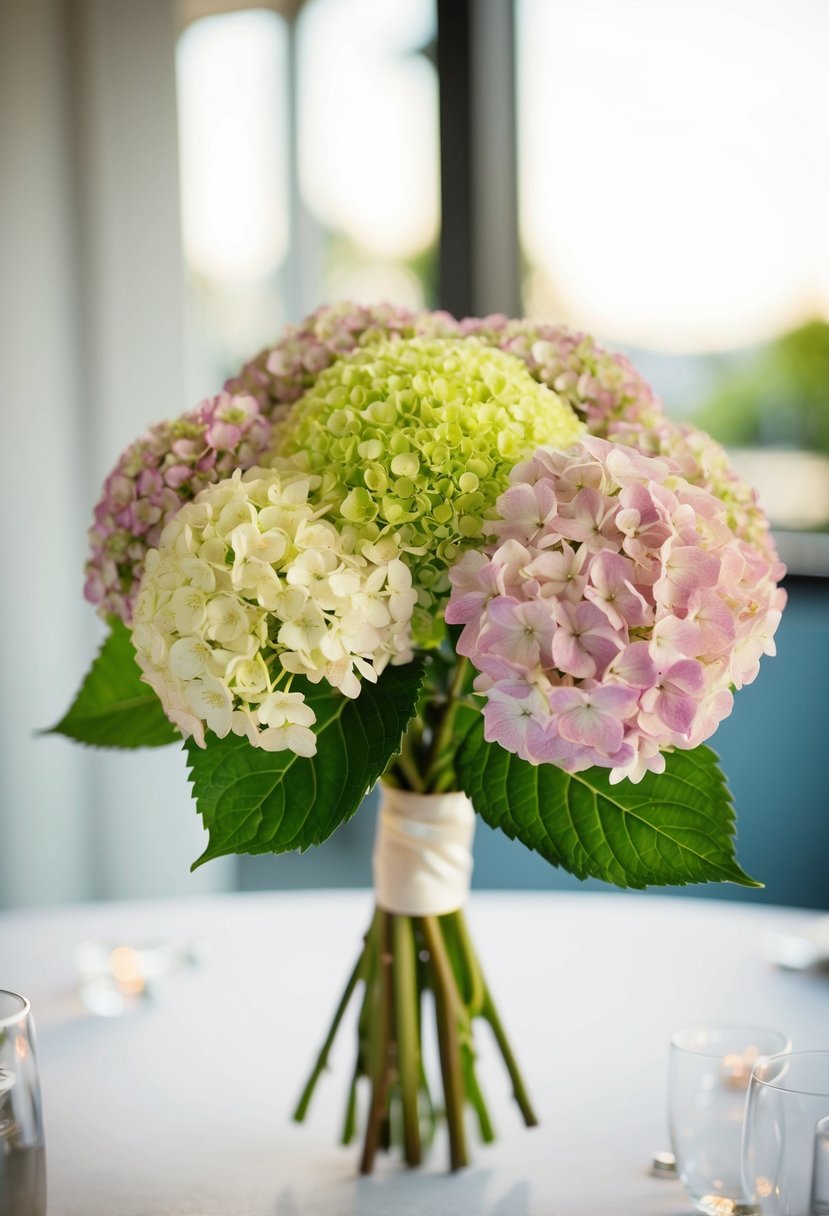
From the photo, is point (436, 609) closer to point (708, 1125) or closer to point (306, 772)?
point (306, 772)

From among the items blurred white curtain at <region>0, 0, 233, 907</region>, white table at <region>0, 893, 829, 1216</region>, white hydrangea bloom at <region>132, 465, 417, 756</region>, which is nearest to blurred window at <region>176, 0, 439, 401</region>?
blurred white curtain at <region>0, 0, 233, 907</region>

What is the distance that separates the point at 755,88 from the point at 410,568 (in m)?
2.14

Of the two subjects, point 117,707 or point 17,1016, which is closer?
point 17,1016


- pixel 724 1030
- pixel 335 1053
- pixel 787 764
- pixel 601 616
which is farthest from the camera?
pixel 787 764

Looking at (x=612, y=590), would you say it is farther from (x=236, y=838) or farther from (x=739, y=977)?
(x=739, y=977)

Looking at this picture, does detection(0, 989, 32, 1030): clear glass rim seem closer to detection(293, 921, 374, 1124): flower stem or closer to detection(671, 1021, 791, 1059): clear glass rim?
detection(293, 921, 374, 1124): flower stem

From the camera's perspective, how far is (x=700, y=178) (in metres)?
2.49

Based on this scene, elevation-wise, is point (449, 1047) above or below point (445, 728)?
below

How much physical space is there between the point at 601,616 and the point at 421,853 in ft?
0.87

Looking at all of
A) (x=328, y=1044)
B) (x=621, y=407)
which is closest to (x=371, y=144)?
(x=621, y=407)

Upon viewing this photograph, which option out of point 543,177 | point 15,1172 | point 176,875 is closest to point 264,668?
point 15,1172

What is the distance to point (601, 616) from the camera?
532mm

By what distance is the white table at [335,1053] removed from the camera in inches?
28.6

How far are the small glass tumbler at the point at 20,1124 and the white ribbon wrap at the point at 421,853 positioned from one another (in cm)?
24
